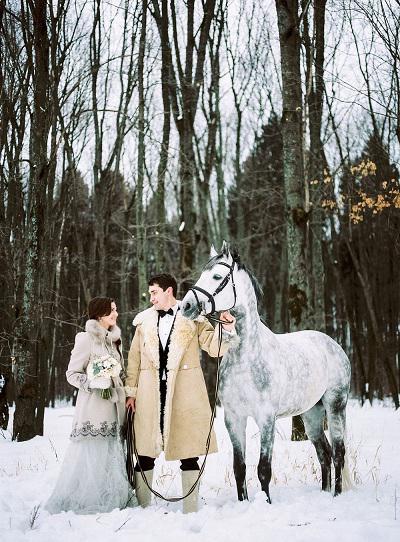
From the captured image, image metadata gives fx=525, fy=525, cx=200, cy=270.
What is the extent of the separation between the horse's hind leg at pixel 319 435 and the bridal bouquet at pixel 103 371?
2082mm

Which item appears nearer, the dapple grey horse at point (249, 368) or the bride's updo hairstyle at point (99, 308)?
the dapple grey horse at point (249, 368)

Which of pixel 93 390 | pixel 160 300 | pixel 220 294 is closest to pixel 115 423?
pixel 93 390

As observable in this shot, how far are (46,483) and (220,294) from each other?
9.68 ft

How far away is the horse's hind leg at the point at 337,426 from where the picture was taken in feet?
16.0

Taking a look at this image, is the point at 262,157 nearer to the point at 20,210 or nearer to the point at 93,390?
the point at 20,210

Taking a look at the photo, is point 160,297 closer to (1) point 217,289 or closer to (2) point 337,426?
(1) point 217,289

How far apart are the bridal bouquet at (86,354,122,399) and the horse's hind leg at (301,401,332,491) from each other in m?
2.08

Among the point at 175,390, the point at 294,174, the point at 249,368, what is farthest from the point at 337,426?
the point at 294,174

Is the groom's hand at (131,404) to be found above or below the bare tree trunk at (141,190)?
below

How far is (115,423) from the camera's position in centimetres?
458

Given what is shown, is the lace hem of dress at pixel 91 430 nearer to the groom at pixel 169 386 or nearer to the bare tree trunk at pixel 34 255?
the groom at pixel 169 386

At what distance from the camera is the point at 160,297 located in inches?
176

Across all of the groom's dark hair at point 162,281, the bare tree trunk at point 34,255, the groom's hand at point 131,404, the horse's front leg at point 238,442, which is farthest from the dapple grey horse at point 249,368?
the bare tree trunk at point 34,255

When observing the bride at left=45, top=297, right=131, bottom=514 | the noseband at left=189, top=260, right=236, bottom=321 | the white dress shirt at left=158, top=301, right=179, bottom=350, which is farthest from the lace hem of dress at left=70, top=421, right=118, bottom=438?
the noseband at left=189, top=260, right=236, bottom=321
